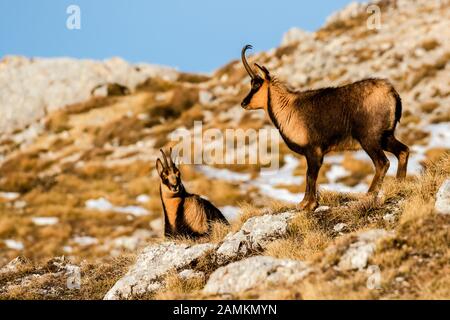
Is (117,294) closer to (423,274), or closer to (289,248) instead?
(289,248)

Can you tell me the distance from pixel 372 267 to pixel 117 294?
13.4 feet

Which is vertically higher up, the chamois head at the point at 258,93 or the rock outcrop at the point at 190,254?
the chamois head at the point at 258,93

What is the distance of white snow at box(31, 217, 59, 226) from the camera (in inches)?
1168

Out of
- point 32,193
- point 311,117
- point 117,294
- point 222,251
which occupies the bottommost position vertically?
point 32,193

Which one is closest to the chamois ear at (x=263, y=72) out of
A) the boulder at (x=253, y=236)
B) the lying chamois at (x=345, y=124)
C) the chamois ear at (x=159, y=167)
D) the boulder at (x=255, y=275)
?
the lying chamois at (x=345, y=124)

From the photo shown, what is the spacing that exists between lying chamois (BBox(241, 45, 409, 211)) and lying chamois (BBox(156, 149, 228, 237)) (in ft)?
8.28

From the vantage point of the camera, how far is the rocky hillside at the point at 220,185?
7.85 m

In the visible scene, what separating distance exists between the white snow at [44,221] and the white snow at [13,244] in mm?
2460

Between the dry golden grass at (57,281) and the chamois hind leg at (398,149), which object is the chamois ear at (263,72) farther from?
the dry golden grass at (57,281)

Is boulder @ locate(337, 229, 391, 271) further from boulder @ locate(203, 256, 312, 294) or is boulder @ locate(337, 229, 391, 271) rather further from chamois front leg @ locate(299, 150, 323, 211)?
chamois front leg @ locate(299, 150, 323, 211)

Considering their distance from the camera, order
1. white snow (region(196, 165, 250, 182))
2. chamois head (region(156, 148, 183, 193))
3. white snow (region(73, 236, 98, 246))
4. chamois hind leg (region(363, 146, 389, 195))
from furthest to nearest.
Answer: white snow (region(196, 165, 250, 182)) → white snow (region(73, 236, 98, 246)) → chamois head (region(156, 148, 183, 193)) → chamois hind leg (region(363, 146, 389, 195))

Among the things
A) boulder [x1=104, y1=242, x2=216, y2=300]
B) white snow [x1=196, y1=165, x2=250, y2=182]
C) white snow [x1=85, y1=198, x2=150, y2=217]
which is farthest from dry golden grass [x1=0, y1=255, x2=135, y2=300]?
white snow [x1=196, y1=165, x2=250, y2=182]
